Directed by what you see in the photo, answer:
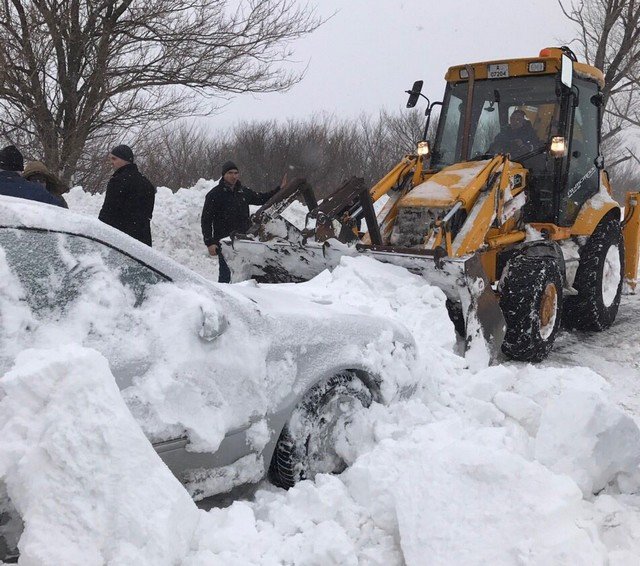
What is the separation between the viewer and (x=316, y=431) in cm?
336

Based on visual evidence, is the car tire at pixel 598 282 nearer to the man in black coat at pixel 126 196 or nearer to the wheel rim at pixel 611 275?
the wheel rim at pixel 611 275

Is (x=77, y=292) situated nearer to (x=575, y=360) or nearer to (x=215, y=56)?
(x=575, y=360)

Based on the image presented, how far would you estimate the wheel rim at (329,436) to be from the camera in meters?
3.34

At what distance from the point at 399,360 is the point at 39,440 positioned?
7.42 feet

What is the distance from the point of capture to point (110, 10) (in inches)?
329

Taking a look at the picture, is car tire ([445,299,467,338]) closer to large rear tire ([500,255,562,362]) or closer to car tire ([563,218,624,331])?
large rear tire ([500,255,562,362])

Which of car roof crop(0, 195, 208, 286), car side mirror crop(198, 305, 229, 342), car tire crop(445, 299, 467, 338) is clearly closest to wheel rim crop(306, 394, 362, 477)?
car side mirror crop(198, 305, 229, 342)

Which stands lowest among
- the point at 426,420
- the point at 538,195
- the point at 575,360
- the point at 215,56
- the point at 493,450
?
the point at 575,360

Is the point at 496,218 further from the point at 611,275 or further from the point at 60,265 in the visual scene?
the point at 60,265

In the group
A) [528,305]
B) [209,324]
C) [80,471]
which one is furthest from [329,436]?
[528,305]

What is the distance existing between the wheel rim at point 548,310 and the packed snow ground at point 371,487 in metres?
1.70

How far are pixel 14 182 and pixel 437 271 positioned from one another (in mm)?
3369

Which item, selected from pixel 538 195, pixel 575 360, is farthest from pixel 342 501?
pixel 538 195

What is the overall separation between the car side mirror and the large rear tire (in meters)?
3.63
